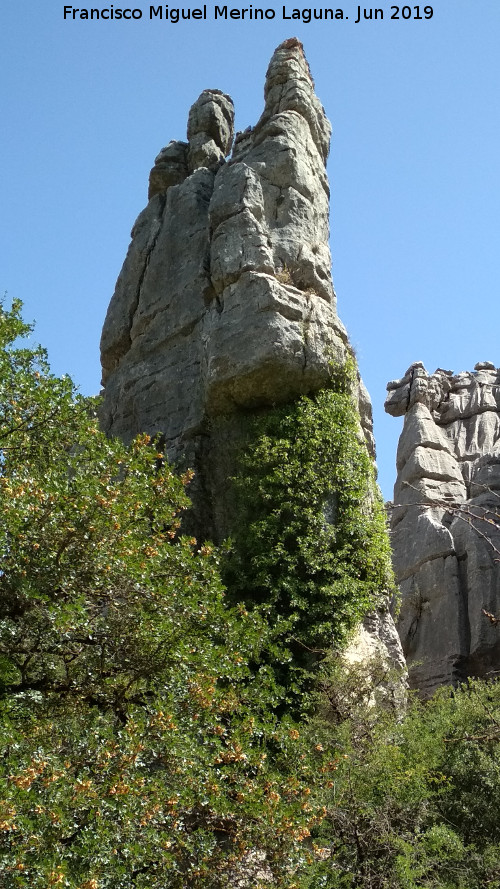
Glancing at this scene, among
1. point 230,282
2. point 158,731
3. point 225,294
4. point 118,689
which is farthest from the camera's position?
point 230,282

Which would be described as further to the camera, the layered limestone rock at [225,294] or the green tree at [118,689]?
the layered limestone rock at [225,294]

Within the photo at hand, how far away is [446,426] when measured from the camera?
35.4 meters

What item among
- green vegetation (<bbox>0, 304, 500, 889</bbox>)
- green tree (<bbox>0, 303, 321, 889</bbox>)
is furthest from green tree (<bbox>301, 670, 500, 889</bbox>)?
green tree (<bbox>0, 303, 321, 889</bbox>)

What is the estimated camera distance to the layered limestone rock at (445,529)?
2531 centimetres

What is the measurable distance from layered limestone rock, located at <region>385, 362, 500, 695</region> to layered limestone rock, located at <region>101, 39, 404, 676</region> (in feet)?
18.5

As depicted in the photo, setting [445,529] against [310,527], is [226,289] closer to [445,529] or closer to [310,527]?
[310,527]

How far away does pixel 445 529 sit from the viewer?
92.7ft

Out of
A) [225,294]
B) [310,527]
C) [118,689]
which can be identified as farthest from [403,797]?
[225,294]

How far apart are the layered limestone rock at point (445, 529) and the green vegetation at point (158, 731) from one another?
8.92 metres

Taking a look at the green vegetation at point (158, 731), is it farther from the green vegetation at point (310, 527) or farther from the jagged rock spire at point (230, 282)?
the jagged rock spire at point (230, 282)

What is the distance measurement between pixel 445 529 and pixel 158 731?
66.2ft

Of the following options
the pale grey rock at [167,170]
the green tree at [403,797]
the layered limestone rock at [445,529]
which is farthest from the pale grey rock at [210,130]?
the green tree at [403,797]

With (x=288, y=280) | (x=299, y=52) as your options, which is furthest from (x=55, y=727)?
(x=299, y=52)

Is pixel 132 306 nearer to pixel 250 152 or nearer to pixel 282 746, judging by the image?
pixel 250 152
